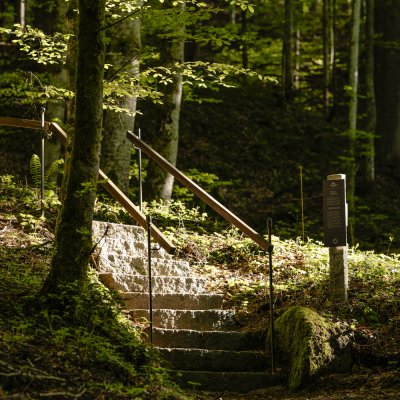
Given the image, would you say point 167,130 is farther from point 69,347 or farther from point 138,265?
point 69,347

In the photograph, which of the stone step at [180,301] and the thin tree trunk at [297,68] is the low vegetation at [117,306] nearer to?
the stone step at [180,301]

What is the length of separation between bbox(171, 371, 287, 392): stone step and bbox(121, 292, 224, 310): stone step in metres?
1.43

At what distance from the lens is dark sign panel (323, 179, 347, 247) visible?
→ 26.0ft

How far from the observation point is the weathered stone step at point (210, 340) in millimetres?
7469

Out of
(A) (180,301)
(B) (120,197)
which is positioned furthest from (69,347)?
(B) (120,197)

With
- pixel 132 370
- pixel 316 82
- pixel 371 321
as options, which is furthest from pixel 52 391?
pixel 316 82

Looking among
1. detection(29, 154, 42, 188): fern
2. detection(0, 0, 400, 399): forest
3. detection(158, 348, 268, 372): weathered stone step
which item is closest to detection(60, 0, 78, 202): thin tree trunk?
detection(0, 0, 400, 399): forest

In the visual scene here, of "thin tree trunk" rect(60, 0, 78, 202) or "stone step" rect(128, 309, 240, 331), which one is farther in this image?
"thin tree trunk" rect(60, 0, 78, 202)

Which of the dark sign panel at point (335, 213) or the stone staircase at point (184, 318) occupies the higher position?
the dark sign panel at point (335, 213)

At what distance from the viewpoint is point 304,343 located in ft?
22.0

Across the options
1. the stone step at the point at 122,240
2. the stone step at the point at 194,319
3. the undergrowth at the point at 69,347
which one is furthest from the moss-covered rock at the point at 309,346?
the stone step at the point at 122,240

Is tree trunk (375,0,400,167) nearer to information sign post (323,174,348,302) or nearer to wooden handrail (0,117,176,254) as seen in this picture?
information sign post (323,174,348,302)

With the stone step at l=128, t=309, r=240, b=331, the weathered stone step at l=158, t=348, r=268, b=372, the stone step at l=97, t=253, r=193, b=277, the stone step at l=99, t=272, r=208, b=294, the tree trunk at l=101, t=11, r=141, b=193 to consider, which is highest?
the tree trunk at l=101, t=11, r=141, b=193

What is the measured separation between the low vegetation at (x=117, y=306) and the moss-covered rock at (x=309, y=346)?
0.27 meters
